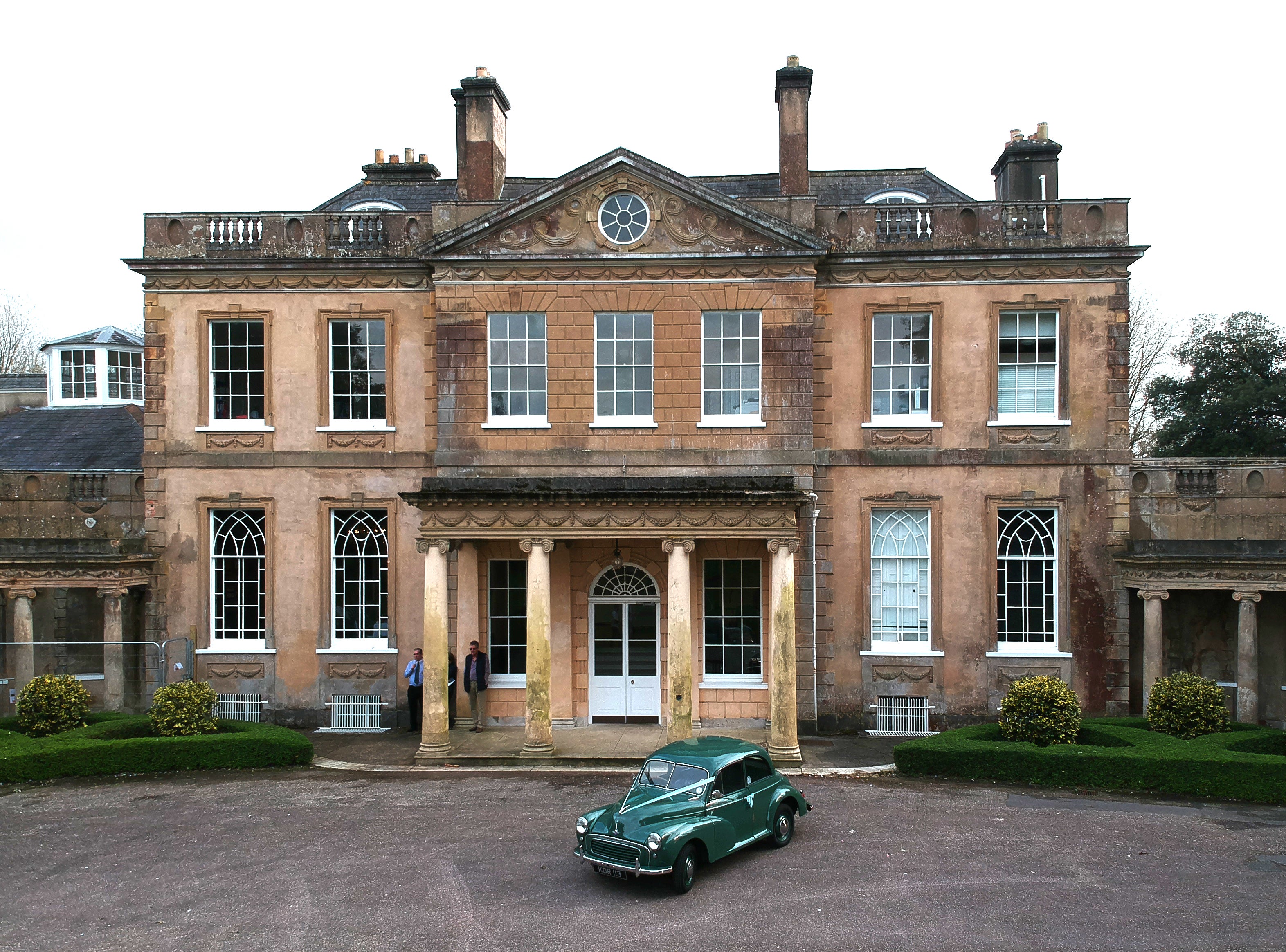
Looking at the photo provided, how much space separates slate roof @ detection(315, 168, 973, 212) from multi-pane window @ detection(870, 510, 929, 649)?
885cm

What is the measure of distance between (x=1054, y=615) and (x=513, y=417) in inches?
479

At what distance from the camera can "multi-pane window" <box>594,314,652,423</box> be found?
759 inches

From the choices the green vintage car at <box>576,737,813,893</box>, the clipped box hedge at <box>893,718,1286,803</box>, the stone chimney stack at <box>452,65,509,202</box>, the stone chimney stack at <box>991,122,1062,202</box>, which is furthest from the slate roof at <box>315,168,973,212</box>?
the green vintage car at <box>576,737,813,893</box>

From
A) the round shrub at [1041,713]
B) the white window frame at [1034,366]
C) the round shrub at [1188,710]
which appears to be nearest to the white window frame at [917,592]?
the white window frame at [1034,366]

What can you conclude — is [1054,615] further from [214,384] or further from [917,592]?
[214,384]

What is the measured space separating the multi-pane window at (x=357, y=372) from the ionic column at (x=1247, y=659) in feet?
59.8

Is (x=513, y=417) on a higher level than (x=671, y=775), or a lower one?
higher

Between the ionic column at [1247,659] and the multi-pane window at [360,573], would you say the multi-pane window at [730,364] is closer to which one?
the multi-pane window at [360,573]

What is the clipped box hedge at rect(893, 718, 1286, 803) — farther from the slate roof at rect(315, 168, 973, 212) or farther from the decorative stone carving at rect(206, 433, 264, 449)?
the decorative stone carving at rect(206, 433, 264, 449)

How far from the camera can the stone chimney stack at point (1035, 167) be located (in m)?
22.7

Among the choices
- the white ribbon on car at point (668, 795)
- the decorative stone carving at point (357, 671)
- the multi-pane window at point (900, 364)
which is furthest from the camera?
the decorative stone carving at point (357, 671)

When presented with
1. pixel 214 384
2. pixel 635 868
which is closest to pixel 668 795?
pixel 635 868

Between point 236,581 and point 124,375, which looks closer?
point 236,581

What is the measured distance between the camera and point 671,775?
12.0 meters
